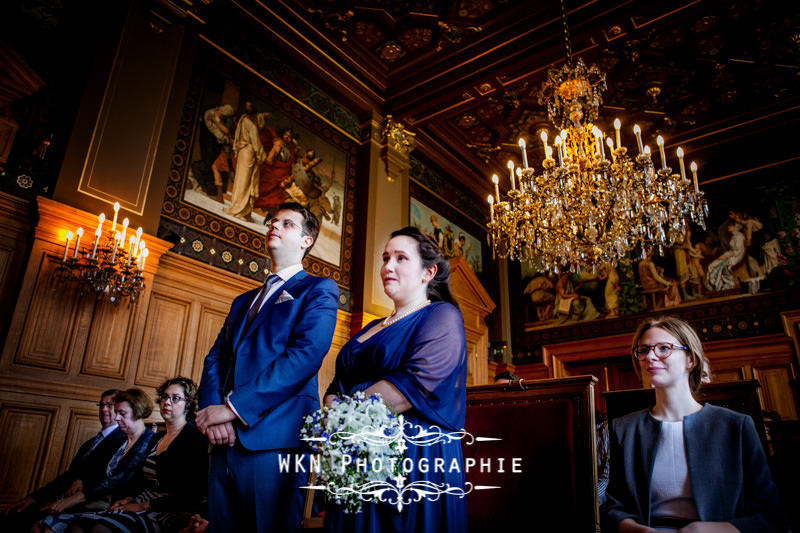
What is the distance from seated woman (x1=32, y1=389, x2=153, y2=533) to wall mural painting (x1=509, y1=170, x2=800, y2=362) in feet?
24.9

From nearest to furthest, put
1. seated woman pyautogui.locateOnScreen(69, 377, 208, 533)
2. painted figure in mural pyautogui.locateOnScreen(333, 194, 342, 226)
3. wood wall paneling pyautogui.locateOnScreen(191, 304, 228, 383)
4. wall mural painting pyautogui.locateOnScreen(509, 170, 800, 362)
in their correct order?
seated woman pyautogui.locateOnScreen(69, 377, 208, 533), wood wall paneling pyautogui.locateOnScreen(191, 304, 228, 383), painted figure in mural pyautogui.locateOnScreen(333, 194, 342, 226), wall mural painting pyautogui.locateOnScreen(509, 170, 800, 362)

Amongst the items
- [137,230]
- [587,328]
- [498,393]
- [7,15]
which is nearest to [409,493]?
[498,393]

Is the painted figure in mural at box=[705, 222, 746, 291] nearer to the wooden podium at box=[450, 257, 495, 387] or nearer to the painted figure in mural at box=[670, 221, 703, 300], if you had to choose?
the painted figure in mural at box=[670, 221, 703, 300]

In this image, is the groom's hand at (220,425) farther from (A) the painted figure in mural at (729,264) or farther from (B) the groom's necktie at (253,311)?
(A) the painted figure in mural at (729,264)

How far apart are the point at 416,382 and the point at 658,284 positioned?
9.43 meters

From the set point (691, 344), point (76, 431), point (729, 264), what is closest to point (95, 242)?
point (76, 431)

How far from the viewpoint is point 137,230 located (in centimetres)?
479

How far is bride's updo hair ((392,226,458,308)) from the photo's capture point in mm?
2033

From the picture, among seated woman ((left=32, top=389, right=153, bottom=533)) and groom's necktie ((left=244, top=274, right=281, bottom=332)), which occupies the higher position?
groom's necktie ((left=244, top=274, right=281, bottom=332))

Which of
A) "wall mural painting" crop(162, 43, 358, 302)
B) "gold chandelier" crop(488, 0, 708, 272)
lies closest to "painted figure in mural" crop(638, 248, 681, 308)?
"gold chandelier" crop(488, 0, 708, 272)

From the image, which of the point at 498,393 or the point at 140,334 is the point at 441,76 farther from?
the point at 498,393

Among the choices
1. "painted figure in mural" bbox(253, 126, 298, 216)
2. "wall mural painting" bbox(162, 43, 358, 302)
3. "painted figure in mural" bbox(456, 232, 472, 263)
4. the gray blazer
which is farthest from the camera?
"painted figure in mural" bbox(456, 232, 472, 263)

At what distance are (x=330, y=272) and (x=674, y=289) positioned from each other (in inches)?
256

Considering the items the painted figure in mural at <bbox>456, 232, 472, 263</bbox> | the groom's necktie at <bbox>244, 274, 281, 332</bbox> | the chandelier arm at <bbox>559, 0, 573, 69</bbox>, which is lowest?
the groom's necktie at <bbox>244, 274, 281, 332</bbox>
